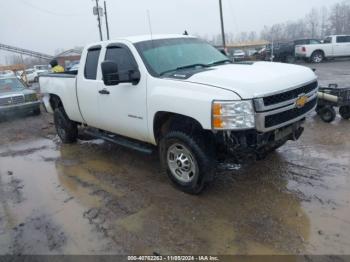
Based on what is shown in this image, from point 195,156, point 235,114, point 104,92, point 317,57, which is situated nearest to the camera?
point 235,114

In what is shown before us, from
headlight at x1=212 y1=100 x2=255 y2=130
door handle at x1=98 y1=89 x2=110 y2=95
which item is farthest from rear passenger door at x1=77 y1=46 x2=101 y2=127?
headlight at x1=212 y1=100 x2=255 y2=130

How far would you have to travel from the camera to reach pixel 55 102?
7.69 meters

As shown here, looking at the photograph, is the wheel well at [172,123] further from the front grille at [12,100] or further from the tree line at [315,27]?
the tree line at [315,27]

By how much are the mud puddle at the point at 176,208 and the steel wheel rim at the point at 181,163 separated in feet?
0.85

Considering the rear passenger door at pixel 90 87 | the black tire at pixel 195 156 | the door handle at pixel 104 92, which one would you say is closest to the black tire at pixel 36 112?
the rear passenger door at pixel 90 87

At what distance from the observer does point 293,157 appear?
5672 mm

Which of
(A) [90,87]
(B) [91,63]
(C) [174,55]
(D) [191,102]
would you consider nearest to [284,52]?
(B) [91,63]

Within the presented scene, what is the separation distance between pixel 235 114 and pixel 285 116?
0.78 metres

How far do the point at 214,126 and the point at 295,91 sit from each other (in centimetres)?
117

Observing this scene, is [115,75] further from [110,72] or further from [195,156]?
[195,156]

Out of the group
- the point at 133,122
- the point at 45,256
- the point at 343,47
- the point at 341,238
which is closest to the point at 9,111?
the point at 133,122

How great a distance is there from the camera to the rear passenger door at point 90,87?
583cm

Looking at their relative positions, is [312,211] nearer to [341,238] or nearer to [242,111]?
[341,238]

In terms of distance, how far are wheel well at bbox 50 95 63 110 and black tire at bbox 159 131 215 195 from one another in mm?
3736
